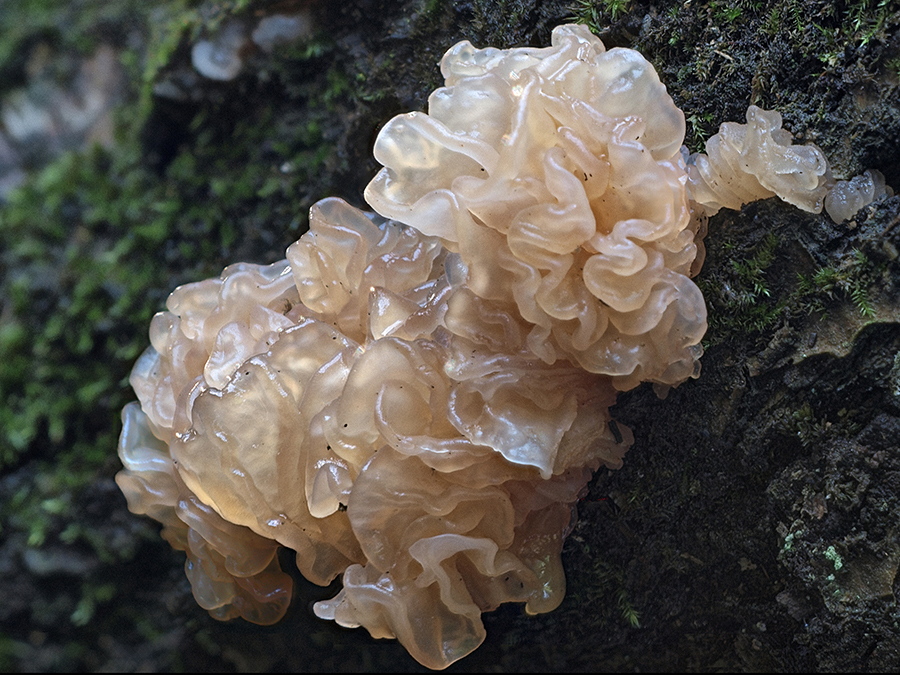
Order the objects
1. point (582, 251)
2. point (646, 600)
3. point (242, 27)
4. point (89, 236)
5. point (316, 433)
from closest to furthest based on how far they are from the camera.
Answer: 1. point (582, 251)
2. point (316, 433)
3. point (646, 600)
4. point (242, 27)
5. point (89, 236)

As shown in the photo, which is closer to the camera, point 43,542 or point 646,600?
point 646,600

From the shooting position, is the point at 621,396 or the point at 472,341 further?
the point at 621,396

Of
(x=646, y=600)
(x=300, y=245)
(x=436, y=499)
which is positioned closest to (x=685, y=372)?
(x=436, y=499)

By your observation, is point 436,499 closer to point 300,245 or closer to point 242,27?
point 300,245

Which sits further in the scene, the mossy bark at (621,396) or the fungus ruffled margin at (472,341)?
the mossy bark at (621,396)

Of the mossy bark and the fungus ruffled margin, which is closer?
the fungus ruffled margin

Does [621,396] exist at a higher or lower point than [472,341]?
lower

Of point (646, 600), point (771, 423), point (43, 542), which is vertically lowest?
point (43, 542)

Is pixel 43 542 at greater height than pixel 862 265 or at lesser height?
lesser
